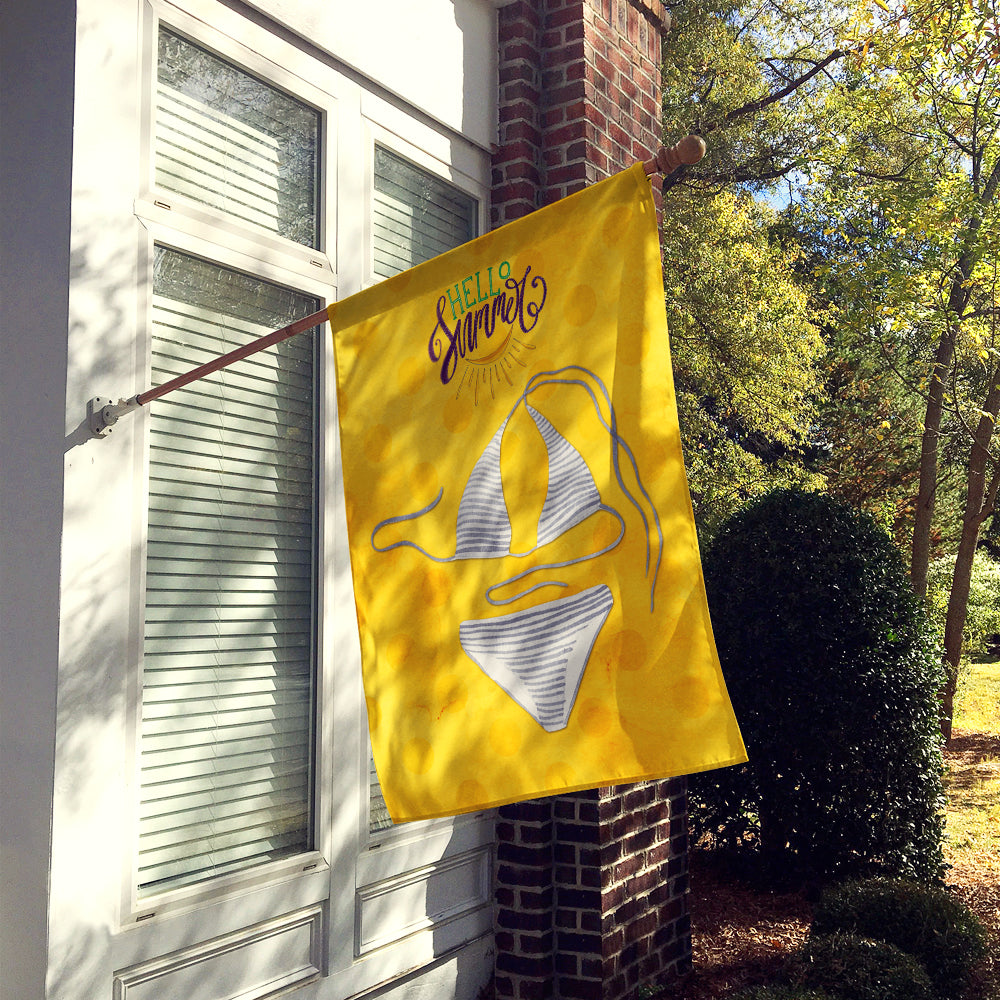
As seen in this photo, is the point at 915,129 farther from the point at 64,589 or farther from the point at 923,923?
the point at 64,589

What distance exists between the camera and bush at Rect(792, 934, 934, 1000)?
3984mm

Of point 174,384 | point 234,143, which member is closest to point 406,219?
point 234,143

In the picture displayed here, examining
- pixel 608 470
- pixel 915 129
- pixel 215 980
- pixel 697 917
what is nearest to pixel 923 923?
pixel 697 917

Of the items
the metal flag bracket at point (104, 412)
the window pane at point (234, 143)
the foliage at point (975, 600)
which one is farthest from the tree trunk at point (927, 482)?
the metal flag bracket at point (104, 412)

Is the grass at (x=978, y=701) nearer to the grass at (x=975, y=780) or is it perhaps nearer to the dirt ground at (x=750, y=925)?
the grass at (x=975, y=780)

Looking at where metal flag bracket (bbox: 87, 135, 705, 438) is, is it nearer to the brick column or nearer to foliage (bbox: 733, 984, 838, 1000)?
the brick column

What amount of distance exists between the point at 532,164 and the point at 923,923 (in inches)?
156

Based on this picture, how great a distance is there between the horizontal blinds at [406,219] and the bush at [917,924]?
222cm

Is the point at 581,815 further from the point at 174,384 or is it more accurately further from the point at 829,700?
the point at 174,384

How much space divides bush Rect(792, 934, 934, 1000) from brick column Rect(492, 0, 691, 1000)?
2.46ft

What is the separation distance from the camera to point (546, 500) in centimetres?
227

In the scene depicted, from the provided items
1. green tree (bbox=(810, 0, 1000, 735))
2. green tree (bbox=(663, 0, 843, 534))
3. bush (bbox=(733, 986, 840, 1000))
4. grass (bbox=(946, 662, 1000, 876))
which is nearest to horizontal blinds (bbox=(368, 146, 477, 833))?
bush (bbox=(733, 986, 840, 1000))

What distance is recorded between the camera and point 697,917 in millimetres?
5613

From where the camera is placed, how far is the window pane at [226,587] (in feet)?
10.0
